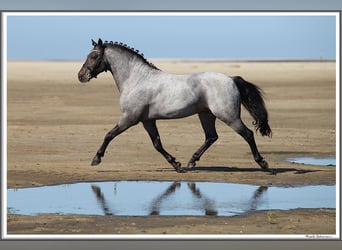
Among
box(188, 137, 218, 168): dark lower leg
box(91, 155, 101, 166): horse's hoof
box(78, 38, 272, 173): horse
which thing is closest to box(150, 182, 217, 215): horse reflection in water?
box(78, 38, 272, 173): horse

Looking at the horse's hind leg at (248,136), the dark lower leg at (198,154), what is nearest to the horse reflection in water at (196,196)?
the dark lower leg at (198,154)

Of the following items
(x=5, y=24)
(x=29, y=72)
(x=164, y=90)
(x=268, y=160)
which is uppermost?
(x=5, y=24)

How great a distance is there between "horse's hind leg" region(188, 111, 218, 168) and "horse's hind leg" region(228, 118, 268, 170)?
468 mm

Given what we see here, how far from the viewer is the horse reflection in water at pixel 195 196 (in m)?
10.9

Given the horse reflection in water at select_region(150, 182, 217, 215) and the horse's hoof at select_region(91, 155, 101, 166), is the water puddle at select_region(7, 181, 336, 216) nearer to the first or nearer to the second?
the horse reflection in water at select_region(150, 182, 217, 215)

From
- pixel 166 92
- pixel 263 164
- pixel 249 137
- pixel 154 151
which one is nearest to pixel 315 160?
pixel 263 164

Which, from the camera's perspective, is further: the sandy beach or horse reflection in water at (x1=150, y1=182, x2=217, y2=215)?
horse reflection in water at (x1=150, y1=182, x2=217, y2=215)

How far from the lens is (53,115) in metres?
19.3

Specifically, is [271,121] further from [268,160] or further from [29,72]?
[29,72]

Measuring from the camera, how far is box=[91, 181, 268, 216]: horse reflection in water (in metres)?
10.9

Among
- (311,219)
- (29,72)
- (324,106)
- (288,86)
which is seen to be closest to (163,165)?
(311,219)

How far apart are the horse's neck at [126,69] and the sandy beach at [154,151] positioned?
1230 millimetres

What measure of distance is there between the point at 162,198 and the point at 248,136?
5.42 feet

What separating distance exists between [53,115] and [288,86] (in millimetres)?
7442
